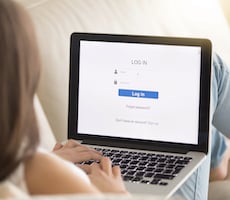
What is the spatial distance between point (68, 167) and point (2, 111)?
0.58 feet

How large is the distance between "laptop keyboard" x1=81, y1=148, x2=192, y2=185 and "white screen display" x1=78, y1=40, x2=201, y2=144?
65 mm

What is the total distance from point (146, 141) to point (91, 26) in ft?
1.62

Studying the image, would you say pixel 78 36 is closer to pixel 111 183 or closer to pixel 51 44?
pixel 51 44

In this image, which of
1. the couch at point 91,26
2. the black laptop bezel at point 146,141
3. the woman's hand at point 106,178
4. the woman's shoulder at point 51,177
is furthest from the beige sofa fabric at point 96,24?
the woman's shoulder at point 51,177

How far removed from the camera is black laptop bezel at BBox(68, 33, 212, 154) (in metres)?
1.62

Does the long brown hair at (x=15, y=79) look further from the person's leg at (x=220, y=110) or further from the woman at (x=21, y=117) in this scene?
the person's leg at (x=220, y=110)

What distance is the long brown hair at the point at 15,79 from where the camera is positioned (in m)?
0.95

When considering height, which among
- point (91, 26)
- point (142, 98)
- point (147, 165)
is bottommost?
point (147, 165)

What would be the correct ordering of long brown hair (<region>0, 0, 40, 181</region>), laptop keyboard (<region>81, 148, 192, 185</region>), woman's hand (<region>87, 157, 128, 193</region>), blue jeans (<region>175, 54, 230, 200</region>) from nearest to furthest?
1. long brown hair (<region>0, 0, 40, 181</region>)
2. woman's hand (<region>87, 157, 128, 193</region>)
3. laptop keyboard (<region>81, 148, 192, 185</region>)
4. blue jeans (<region>175, 54, 230, 200</region>)

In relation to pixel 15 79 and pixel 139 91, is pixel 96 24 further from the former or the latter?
pixel 15 79

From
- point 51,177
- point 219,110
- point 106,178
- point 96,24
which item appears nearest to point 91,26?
point 96,24

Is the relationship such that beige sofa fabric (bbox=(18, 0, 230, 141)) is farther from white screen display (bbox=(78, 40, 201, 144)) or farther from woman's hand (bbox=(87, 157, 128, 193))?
woman's hand (bbox=(87, 157, 128, 193))

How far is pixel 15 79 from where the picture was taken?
952 mm

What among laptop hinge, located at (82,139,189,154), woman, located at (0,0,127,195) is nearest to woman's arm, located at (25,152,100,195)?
woman, located at (0,0,127,195)
